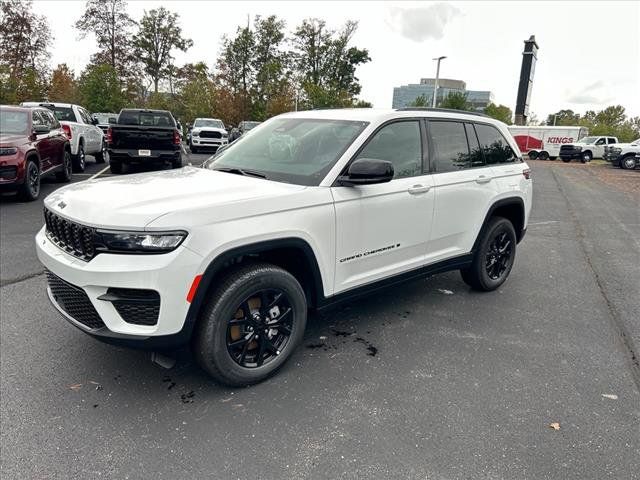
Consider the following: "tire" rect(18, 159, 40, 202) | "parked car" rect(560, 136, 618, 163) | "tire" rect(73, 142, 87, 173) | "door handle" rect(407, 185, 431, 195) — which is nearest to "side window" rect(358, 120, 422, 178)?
"door handle" rect(407, 185, 431, 195)

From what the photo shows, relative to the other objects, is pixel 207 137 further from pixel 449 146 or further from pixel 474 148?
pixel 449 146

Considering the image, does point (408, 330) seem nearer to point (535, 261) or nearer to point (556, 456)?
point (556, 456)

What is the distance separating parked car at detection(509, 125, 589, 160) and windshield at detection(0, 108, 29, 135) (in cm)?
3826

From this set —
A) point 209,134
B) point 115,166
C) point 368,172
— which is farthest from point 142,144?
point 209,134

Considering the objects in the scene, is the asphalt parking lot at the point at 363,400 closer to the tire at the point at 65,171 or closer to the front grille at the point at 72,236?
the front grille at the point at 72,236

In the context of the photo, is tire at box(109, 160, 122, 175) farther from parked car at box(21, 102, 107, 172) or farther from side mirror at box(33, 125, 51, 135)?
side mirror at box(33, 125, 51, 135)

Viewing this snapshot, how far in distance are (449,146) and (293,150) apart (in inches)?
60.6

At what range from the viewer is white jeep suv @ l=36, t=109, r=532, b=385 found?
2.54 m

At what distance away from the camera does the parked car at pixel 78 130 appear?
1228 centimetres

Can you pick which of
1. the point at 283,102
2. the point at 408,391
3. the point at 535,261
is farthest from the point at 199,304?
the point at 283,102

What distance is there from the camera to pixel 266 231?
2.83 meters

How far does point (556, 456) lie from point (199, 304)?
2.13 meters

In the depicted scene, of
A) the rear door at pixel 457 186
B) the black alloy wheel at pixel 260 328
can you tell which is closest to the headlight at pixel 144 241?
the black alloy wheel at pixel 260 328

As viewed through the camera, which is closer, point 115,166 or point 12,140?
point 12,140
